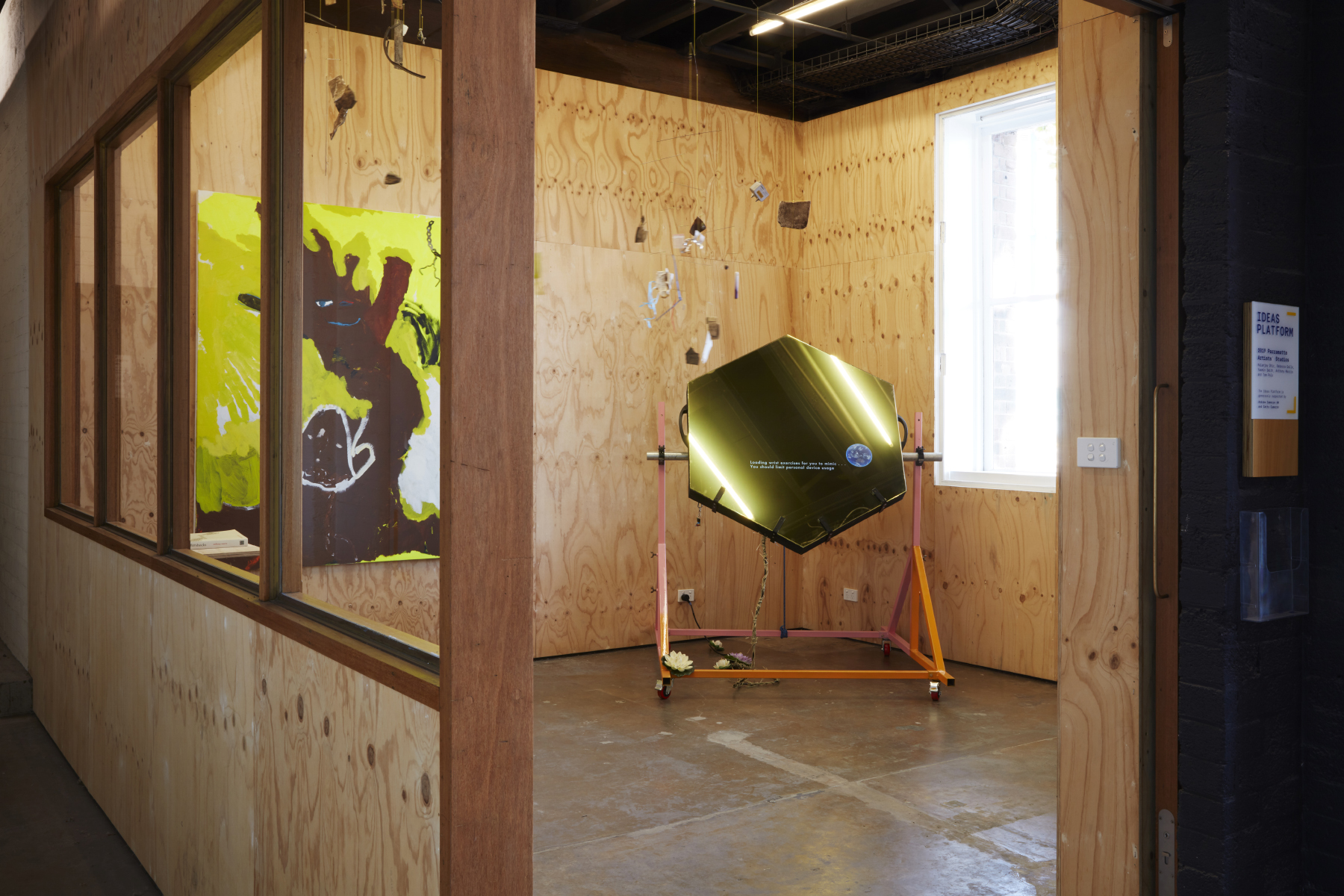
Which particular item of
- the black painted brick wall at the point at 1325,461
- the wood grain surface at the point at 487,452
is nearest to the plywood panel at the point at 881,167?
the black painted brick wall at the point at 1325,461

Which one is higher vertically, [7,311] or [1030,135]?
[1030,135]

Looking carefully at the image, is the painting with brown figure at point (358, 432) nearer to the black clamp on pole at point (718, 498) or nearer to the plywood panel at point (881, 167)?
the black clamp on pole at point (718, 498)

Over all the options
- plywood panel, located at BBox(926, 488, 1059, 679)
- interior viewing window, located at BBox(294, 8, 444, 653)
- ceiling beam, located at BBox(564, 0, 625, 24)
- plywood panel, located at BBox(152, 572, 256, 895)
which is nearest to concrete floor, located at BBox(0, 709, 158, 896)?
plywood panel, located at BBox(152, 572, 256, 895)

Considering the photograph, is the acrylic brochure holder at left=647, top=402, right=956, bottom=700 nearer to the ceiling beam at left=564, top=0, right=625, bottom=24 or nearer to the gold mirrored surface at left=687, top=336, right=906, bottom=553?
the gold mirrored surface at left=687, top=336, right=906, bottom=553

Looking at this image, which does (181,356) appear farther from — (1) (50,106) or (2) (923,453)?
(2) (923,453)

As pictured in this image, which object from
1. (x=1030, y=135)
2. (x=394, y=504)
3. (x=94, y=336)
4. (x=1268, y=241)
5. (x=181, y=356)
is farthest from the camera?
(x=1030, y=135)

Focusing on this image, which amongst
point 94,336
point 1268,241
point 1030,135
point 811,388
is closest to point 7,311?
point 94,336

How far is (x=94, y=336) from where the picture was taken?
383 centimetres

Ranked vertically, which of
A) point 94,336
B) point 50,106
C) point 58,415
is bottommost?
point 58,415

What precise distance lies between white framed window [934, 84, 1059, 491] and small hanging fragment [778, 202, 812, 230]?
2.75ft

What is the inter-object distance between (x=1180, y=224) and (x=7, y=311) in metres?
5.61

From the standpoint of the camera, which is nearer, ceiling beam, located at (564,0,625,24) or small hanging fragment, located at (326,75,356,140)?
small hanging fragment, located at (326,75,356,140)

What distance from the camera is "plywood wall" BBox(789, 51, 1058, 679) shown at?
5.32 metres

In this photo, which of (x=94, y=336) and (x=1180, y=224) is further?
(x=94, y=336)
